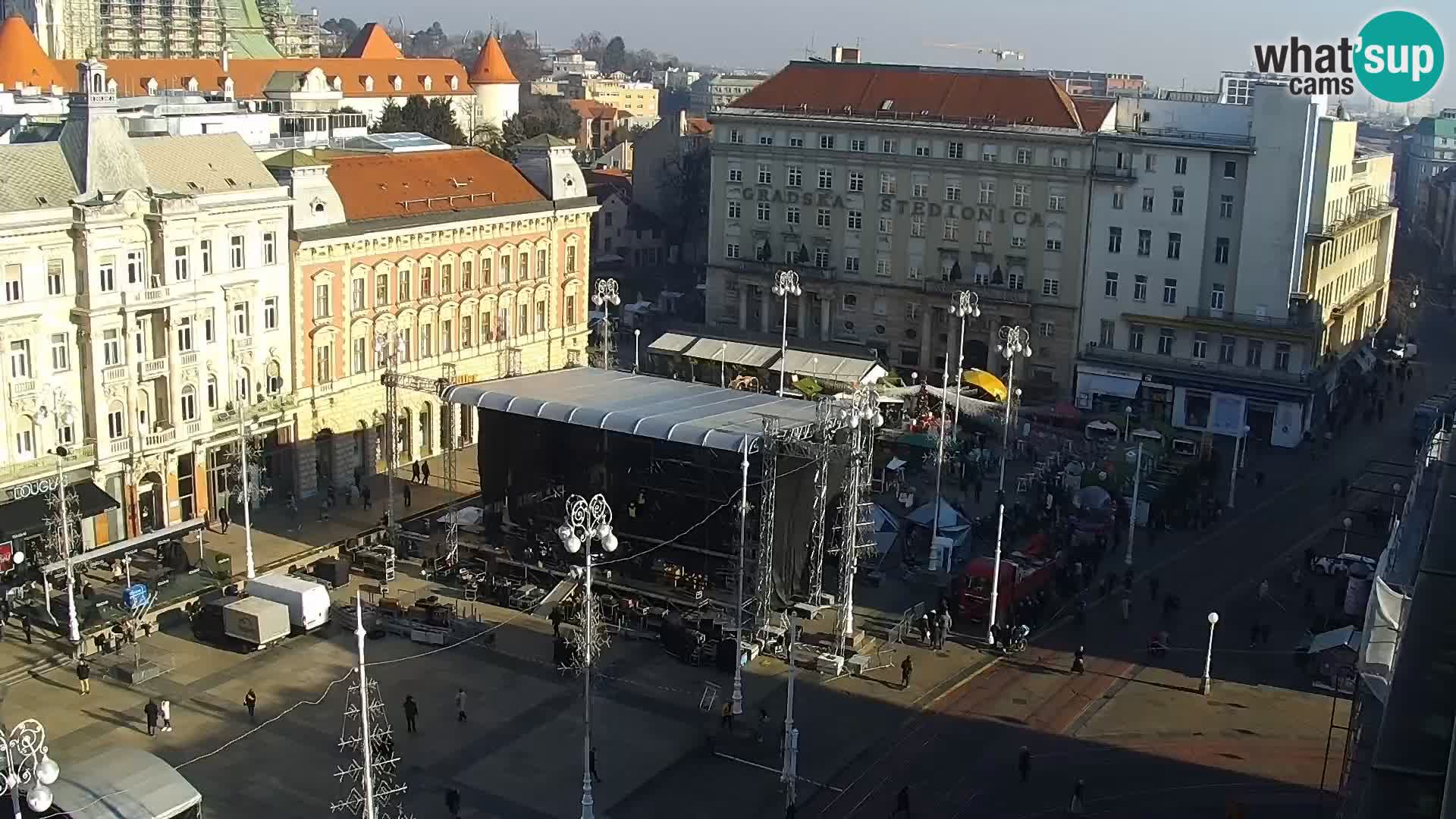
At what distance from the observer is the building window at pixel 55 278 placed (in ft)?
168

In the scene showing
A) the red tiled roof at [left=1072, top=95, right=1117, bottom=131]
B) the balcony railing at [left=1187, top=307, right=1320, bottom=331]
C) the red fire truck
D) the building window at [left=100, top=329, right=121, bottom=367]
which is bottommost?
the red fire truck

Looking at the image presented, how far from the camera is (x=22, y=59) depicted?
121 meters

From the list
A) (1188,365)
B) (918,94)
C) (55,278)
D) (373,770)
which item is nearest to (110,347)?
(55,278)

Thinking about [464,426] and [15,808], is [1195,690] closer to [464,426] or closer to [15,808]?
[15,808]

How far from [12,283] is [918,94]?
5335cm

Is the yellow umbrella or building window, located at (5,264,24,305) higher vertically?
building window, located at (5,264,24,305)

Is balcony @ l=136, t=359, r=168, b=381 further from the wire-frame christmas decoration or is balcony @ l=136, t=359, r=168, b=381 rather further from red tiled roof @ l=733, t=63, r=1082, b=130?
red tiled roof @ l=733, t=63, r=1082, b=130

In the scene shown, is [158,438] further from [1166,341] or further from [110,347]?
[1166,341]

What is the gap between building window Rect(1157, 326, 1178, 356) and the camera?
80188 mm

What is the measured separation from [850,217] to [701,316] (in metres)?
21.0

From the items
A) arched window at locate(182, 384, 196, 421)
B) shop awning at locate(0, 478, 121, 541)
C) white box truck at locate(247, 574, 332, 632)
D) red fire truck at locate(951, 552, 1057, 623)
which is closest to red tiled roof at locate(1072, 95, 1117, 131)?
red fire truck at locate(951, 552, 1057, 623)

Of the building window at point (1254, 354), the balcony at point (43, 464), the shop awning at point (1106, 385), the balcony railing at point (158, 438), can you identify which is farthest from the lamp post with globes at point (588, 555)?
the building window at point (1254, 354)

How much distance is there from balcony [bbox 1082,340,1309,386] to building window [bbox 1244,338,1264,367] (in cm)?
27

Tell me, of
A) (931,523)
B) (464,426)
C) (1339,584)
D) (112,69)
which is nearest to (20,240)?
(464,426)
